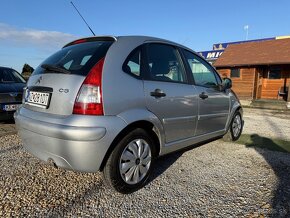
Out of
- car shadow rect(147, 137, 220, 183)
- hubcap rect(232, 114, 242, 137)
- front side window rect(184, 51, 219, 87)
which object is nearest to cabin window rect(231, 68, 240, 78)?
hubcap rect(232, 114, 242, 137)

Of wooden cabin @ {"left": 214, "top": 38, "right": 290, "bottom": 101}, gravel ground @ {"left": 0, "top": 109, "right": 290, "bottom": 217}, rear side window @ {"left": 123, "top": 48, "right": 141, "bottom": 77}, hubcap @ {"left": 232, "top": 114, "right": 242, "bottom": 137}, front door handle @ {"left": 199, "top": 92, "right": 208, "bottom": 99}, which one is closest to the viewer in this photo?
gravel ground @ {"left": 0, "top": 109, "right": 290, "bottom": 217}

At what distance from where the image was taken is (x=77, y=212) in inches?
105

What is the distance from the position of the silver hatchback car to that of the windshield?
418cm

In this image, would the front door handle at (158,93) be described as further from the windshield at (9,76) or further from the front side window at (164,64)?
the windshield at (9,76)

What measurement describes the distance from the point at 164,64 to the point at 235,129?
107 inches

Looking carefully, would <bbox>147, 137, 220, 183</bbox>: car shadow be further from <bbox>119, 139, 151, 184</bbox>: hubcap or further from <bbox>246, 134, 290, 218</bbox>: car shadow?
<bbox>246, 134, 290, 218</bbox>: car shadow

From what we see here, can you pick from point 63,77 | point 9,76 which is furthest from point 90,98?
point 9,76

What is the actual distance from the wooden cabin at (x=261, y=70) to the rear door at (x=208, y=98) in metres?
12.3

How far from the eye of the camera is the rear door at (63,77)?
274 cm

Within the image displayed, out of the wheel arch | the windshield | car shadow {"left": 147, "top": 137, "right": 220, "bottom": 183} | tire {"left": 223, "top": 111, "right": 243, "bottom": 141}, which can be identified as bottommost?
car shadow {"left": 147, "top": 137, "right": 220, "bottom": 183}

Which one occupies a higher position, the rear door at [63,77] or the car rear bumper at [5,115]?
the rear door at [63,77]

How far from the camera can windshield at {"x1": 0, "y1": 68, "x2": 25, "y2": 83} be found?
698 cm

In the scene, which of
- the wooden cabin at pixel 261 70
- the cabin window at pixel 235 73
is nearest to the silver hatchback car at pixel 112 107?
the wooden cabin at pixel 261 70

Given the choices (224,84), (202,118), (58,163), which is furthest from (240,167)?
(58,163)
